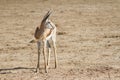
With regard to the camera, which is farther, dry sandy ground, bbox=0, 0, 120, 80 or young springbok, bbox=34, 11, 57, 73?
dry sandy ground, bbox=0, 0, 120, 80

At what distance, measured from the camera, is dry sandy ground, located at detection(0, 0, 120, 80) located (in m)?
9.30

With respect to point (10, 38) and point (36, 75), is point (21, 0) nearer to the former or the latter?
point (10, 38)

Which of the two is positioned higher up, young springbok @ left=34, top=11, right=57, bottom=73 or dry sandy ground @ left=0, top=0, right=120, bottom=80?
young springbok @ left=34, top=11, right=57, bottom=73

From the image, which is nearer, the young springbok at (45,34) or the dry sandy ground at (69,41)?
the young springbok at (45,34)

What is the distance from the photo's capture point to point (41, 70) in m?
9.43

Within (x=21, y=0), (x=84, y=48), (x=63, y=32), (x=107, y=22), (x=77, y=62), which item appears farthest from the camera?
(x=21, y=0)

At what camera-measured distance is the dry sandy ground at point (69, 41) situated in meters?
9.30

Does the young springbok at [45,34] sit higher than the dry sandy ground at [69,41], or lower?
higher

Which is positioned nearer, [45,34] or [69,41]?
[45,34]

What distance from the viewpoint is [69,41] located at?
12.8m

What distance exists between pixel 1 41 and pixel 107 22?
5002mm

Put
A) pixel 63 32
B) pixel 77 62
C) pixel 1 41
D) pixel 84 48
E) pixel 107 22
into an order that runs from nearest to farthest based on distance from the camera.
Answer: pixel 77 62
pixel 84 48
pixel 1 41
pixel 63 32
pixel 107 22

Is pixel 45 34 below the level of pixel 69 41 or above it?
above

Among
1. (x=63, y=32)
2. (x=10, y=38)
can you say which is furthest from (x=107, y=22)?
(x=10, y=38)
